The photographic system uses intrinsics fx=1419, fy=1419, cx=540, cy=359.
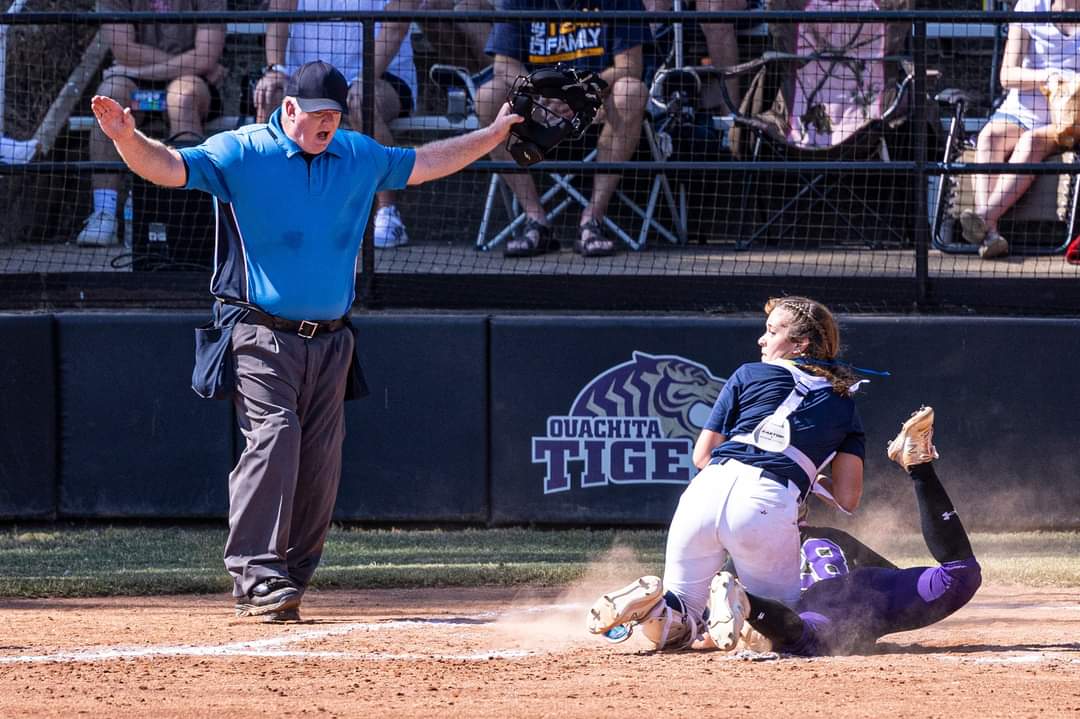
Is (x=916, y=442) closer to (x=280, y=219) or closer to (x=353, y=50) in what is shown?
(x=280, y=219)

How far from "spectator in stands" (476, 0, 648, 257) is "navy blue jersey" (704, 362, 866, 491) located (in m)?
3.70

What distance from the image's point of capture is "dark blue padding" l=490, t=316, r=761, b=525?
7.39 m

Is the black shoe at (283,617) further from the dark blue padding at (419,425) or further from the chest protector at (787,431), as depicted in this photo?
the dark blue padding at (419,425)

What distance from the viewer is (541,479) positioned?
7.42 m

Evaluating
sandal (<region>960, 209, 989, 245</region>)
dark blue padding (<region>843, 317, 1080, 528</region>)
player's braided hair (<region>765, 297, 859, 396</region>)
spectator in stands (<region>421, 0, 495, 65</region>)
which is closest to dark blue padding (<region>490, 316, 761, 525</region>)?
dark blue padding (<region>843, 317, 1080, 528</region>)

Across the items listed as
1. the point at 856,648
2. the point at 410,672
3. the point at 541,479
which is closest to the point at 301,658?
the point at 410,672

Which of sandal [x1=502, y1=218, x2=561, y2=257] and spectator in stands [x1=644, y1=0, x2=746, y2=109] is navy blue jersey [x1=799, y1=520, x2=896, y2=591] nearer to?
sandal [x1=502, y1=218, x2=561, y2=257]

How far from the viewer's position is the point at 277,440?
496 cm

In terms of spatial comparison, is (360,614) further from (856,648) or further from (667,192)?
(667,192)

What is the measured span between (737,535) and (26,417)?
446 centimetres

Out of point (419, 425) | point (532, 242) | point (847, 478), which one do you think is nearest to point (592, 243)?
point (532, 242)

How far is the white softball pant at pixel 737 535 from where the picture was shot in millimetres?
4379

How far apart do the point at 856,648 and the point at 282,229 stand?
2.42 m

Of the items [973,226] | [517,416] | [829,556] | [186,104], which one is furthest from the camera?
[186,104]
